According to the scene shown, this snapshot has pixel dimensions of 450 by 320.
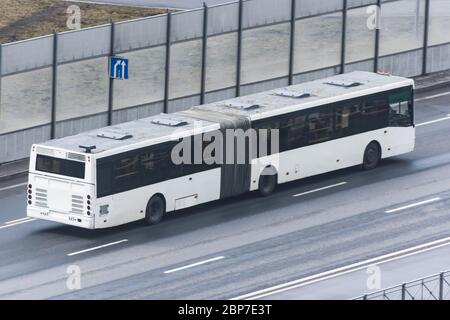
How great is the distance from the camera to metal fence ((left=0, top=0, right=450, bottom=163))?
50.7 meters

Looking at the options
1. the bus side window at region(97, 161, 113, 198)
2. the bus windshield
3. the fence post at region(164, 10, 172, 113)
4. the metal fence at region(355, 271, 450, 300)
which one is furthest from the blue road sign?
the metal fence at region(355, 271, 450, 300)

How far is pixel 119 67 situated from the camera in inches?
2050

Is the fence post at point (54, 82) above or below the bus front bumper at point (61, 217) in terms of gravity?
above

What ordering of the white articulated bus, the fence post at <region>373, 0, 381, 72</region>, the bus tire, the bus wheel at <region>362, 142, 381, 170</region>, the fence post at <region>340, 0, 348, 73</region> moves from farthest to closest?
the fence post at <region>373, 0, 381, 72</region> < the fence post at <region>340, 0, 348, 73</region> < the bus wheel at <region>362, 142, 381, 170</region> < the bus tire < the white articulated bus

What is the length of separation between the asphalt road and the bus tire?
29 centimetres

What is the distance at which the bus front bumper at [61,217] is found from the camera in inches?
1727

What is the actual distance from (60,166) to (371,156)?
10.5m

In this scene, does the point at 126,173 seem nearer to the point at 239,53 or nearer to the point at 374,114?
the point at 374,114

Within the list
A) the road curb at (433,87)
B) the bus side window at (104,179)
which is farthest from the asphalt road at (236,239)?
the road curb at (433,87)

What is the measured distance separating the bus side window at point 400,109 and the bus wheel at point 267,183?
4893mm

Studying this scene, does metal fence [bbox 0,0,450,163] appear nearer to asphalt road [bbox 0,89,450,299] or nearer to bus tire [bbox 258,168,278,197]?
asphalt road [bbox 0,89,450,299]

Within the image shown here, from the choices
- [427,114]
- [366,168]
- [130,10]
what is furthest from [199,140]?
[130,10]

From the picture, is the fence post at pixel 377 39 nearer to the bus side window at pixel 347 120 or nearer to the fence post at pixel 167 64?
the fence post at pixel 167 64
